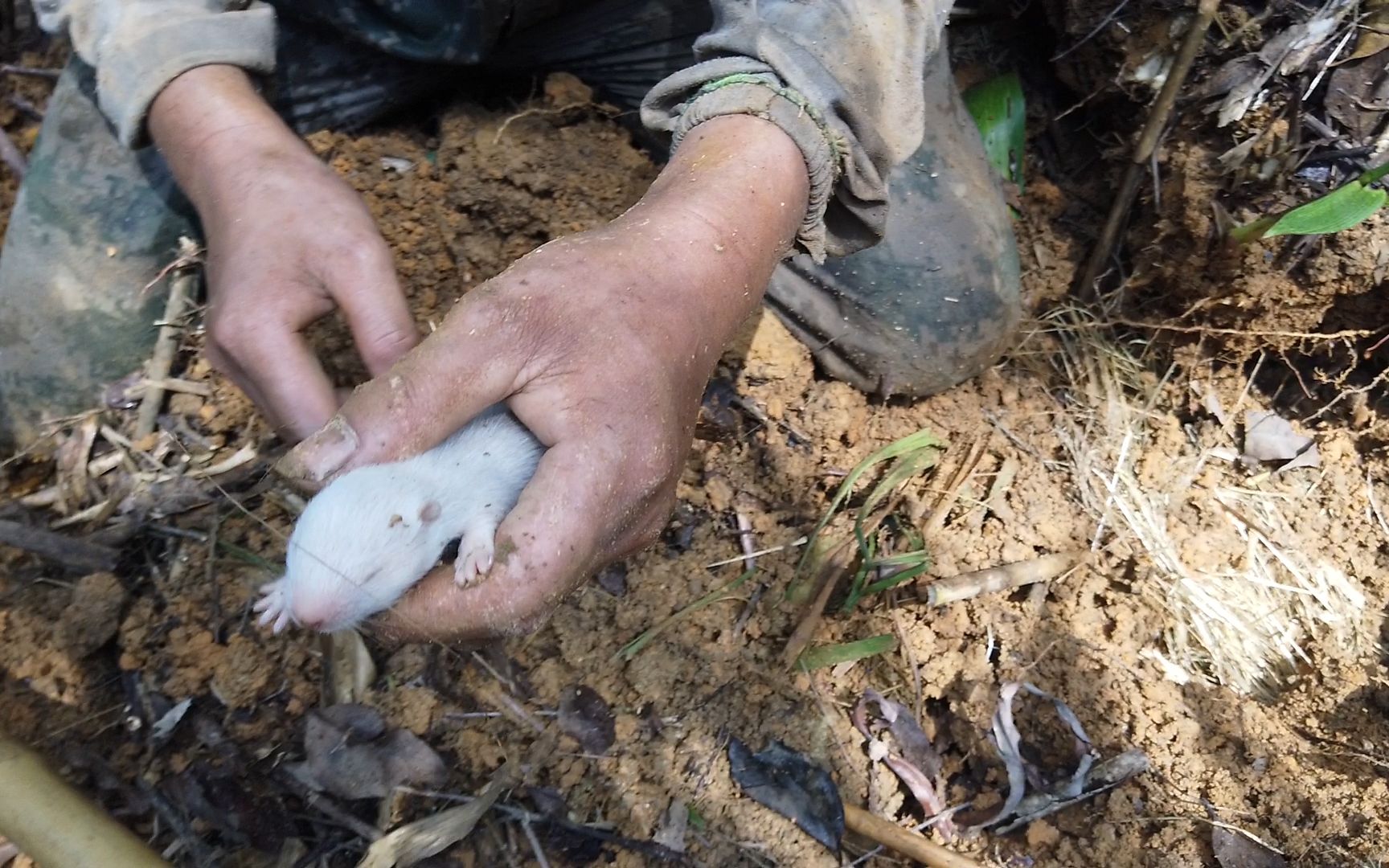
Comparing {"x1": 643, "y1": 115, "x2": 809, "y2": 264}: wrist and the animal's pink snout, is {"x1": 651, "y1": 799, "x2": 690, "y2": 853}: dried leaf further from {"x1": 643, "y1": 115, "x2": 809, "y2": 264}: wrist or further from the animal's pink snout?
{"x1": 643, "y1": 115, "x2": 809, "y2": 264}: wrist

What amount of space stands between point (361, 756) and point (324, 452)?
0.75m

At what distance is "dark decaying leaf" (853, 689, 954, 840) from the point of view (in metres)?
1.73

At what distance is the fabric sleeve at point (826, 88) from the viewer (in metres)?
1.56

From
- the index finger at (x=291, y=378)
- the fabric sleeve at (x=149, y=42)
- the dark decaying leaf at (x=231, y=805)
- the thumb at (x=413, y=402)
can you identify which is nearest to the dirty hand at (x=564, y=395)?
the thumb at (x=413, y=402)

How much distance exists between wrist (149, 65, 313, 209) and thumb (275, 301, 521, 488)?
77 centimetres

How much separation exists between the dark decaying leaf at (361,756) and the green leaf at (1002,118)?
6.86ft

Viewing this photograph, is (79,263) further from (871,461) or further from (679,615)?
(871,461)

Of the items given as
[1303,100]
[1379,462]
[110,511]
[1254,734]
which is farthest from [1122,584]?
[110,511]

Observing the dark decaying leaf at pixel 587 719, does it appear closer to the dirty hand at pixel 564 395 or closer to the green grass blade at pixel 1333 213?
the dirty hand at pixel 564 395

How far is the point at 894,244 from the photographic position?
7.34 feet

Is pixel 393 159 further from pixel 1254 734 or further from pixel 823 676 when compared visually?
pixel 1254 734

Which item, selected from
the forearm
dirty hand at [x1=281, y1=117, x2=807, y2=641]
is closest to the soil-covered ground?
dirty hand at [x1=281, y1=117, x2=807, y2=641]

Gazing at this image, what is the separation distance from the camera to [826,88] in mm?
1586

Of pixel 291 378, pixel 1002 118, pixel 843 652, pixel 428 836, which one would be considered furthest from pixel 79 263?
pixel 1002 118
